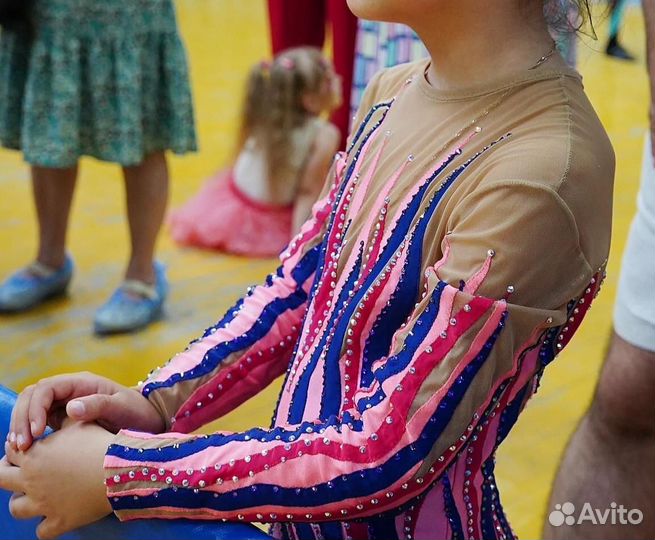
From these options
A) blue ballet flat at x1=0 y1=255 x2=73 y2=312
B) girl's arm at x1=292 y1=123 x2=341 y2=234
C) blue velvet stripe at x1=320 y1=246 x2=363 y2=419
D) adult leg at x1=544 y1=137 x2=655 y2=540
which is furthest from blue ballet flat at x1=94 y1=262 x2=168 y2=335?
blue velvet stripe at x1=320 y1=246 x2=363 y2=419

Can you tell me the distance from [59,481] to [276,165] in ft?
7.16

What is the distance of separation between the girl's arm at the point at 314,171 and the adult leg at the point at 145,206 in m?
0.57

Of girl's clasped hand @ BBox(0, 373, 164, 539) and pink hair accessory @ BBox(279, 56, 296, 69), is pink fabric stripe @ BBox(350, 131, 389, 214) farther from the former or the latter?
pink hair accessory @ BBox(279, 56, 296, 69)

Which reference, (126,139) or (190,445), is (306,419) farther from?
(126,139)

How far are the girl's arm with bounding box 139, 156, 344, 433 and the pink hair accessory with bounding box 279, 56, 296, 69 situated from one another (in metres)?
1.86

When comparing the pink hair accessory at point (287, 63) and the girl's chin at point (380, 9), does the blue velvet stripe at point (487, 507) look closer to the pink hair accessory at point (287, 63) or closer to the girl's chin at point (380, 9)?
the girl's chin at point (380, 9)

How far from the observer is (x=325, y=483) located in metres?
0.74

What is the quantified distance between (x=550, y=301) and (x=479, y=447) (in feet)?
0.61

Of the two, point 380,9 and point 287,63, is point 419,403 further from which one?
point 287,63

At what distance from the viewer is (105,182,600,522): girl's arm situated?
0.71m

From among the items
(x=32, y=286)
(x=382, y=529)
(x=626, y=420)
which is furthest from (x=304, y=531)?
(x=32, y=286)

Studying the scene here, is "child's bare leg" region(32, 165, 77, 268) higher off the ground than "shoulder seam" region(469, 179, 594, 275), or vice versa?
"shoulder seam" region(469, 179, 594, 275)

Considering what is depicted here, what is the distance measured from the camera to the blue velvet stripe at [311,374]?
2.84ft

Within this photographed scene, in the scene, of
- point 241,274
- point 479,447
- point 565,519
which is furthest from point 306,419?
point 241,274
